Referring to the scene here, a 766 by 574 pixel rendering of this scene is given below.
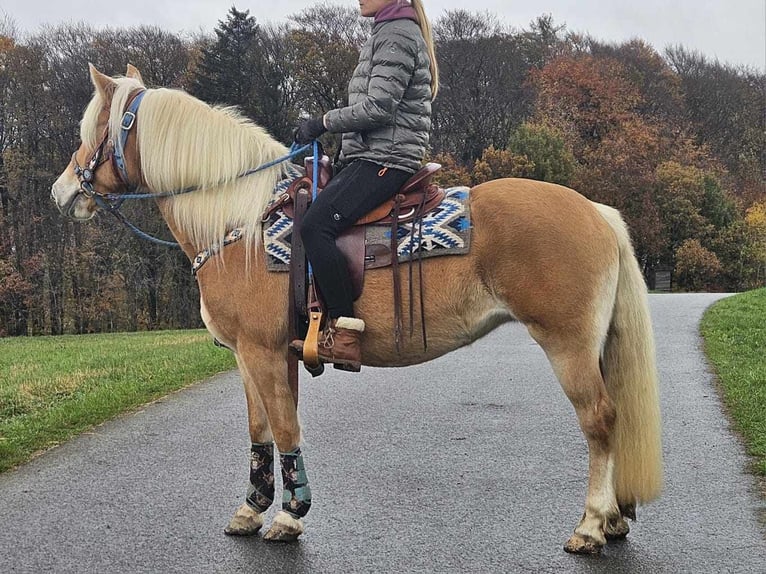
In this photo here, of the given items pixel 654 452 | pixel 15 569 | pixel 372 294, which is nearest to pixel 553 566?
pixel 654 452

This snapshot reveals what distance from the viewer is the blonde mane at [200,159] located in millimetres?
4852

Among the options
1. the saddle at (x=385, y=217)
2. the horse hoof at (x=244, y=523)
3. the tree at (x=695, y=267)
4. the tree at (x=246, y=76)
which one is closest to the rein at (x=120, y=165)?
the saddle at (x=385, y=217)

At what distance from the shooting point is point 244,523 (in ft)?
15.3

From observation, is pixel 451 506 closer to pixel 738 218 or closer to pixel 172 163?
pixel 172 163

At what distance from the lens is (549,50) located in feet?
178

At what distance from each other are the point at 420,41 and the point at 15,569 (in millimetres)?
3459

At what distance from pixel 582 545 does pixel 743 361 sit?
6.80 meters

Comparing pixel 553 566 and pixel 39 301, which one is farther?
pixel 39 301

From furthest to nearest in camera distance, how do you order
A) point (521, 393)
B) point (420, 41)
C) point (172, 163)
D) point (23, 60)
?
point (23, 60)
point (521, 393)
point (172, 163)
point (420, 41)

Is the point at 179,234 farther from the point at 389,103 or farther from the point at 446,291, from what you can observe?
the point at 446,291

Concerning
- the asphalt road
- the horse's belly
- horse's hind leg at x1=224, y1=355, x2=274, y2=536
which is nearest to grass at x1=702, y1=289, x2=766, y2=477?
the asphalt road

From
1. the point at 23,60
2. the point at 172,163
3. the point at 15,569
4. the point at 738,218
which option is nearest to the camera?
the point at 15,569

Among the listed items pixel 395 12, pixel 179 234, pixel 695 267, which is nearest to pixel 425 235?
pixel 395 12

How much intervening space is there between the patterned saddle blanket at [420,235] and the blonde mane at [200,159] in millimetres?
283
